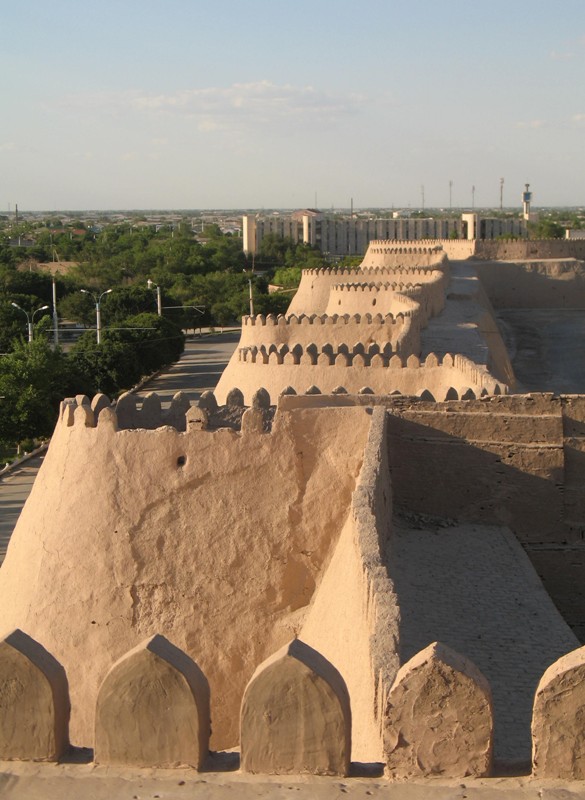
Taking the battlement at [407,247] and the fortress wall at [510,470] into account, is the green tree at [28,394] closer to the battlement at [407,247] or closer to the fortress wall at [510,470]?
the battlement at [407,247]

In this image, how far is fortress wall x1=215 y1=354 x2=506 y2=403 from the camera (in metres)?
13.8

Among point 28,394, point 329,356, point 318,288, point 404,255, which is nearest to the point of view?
point 329,356

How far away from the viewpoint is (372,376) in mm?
15312

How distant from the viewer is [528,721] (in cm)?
634

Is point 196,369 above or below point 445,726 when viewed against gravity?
below

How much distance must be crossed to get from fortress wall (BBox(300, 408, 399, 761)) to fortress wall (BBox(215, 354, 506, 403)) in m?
3.77

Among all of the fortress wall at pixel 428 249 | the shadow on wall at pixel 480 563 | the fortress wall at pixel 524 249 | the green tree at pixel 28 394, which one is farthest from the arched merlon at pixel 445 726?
the fortress wall at pixel 524 249

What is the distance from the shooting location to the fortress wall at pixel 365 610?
5441mm

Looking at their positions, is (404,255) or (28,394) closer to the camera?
(28,394)

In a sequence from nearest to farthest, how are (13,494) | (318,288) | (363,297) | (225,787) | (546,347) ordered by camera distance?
(225,787), (13,494), (363,297), (546,347), (318,288)

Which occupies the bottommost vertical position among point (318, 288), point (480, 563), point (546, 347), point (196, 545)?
point (546, 347)

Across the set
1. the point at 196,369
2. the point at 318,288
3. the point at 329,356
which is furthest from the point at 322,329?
the point at 196,369

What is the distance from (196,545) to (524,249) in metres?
31.8

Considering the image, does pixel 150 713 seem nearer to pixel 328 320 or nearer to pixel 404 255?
pixel 328 320
